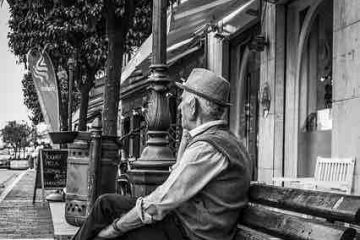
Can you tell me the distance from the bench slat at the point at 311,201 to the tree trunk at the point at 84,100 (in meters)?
13.4

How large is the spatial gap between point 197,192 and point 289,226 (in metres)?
0.53

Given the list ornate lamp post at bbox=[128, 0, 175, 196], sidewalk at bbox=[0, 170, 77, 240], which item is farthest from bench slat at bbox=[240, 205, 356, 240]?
sidewalk at bbox=[0, 170, 77, 240]

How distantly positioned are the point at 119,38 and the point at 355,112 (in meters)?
4.48

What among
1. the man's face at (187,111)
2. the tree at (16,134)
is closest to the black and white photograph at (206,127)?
the man's face at (187,111)

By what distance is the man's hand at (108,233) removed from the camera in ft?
11.9

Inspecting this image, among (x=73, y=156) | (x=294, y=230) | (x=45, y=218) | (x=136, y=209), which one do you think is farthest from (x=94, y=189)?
(x=294, y=230)

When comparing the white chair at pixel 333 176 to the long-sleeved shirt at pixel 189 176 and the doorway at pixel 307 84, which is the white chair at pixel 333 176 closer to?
the doorway at pixel 307 84

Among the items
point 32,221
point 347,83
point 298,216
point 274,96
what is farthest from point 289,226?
point 32,221

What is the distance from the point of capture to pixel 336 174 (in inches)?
281

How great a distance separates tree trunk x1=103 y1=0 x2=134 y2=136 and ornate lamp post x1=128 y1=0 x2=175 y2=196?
10.1 feet

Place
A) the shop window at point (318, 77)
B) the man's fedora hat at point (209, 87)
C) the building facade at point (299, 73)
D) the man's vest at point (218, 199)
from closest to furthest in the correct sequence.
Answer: the man's vest at point (218, 199), the man's fedora hat at point (209, 87), the building facade at point (299, 73), the shop window at point (318, 77)

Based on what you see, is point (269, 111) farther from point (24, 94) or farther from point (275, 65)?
point (24, 94)

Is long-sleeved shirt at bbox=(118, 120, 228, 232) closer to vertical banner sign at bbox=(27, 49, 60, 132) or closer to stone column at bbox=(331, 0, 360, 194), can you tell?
stone column at bbox=(331, 0, 360, 194)

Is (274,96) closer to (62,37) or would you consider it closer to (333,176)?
(333,176)
